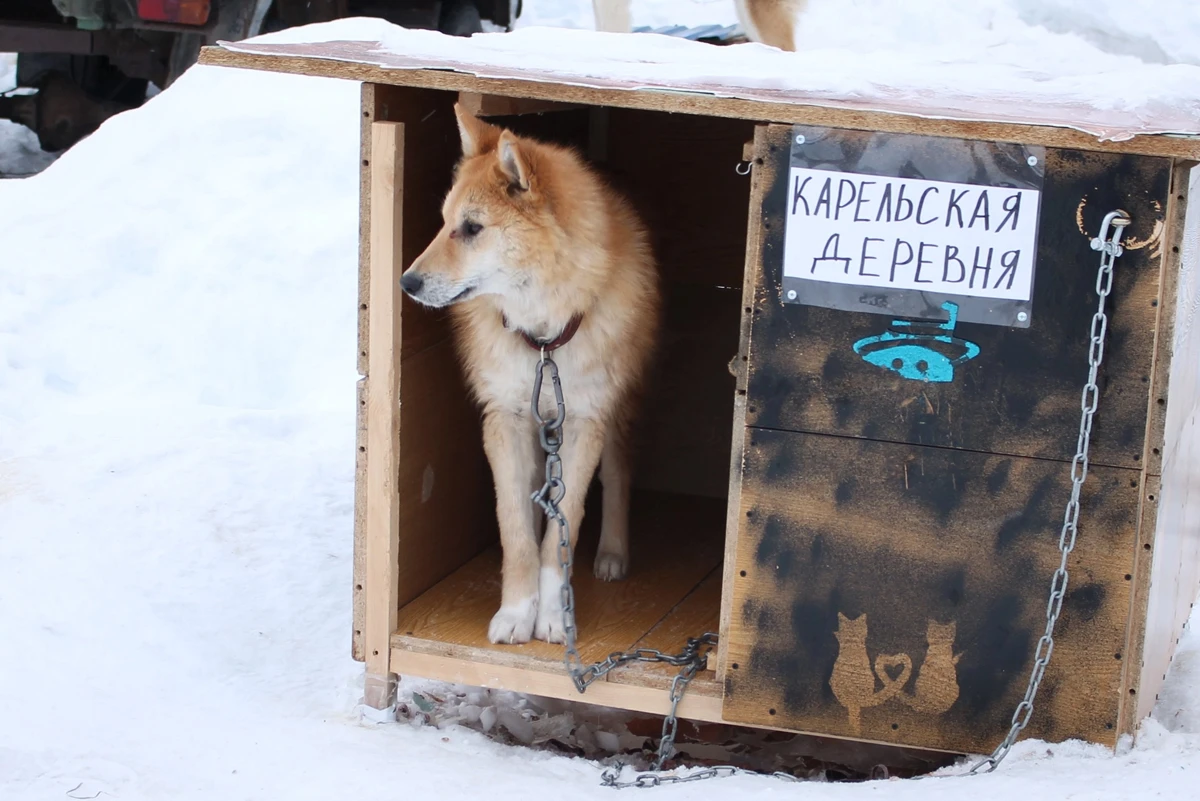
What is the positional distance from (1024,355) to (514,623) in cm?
146

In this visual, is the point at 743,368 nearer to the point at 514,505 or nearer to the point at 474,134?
the point at 514,505

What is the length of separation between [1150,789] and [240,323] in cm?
455

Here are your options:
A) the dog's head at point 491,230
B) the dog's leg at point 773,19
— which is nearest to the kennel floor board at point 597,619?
the dog's head at point 491,230

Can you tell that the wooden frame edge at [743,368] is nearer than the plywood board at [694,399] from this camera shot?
Yes

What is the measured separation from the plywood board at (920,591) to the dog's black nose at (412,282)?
0.88 metres

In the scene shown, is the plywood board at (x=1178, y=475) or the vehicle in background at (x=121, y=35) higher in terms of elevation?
the vehicle in background at (x=121, y=35)

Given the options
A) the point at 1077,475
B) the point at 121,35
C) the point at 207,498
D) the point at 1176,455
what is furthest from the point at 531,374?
the point at 121,35

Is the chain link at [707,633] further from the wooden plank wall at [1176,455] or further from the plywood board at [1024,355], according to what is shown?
the wooden plank wall at [1176,455]

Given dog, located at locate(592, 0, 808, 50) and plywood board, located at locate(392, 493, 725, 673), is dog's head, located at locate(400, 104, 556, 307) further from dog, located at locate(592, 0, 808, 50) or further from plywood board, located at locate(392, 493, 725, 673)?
dog, located at locate(592, 0, 808, 50)

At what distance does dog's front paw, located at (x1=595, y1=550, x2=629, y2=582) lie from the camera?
13.0 ft

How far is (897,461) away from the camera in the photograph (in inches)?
114

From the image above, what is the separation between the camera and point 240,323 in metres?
6.06

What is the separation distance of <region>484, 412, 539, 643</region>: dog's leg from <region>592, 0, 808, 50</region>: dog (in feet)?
14.7

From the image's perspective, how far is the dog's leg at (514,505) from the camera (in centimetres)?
344
